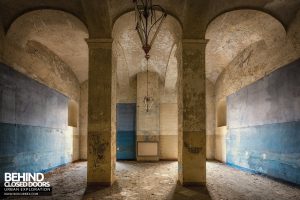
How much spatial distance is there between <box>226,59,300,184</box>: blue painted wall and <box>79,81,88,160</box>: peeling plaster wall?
7.18 m

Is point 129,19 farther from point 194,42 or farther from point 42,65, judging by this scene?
point 42,65

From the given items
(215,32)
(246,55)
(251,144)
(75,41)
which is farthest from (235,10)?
(75,41)

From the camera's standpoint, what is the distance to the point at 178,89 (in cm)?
689

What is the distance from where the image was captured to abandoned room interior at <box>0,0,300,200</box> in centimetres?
605

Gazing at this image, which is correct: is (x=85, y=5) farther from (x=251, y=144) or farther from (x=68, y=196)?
(x=251, y=144)

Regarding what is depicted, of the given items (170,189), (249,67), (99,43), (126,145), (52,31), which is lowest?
(170,189)

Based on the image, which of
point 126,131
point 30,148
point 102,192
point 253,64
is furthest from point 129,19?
point 126,131

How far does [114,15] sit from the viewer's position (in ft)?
21.4

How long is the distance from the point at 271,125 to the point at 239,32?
311 cm

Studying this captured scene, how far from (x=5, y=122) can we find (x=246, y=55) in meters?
7.98

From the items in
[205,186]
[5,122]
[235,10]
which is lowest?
[205,186]

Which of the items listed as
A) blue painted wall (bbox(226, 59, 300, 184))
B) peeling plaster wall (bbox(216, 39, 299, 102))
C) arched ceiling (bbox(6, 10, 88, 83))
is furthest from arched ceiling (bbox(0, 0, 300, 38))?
blue painted wall (bbox(226, 59, 300, 184))

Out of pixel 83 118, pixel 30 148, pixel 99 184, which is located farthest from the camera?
pixel 83 118

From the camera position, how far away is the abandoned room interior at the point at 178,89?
19.9 feet
